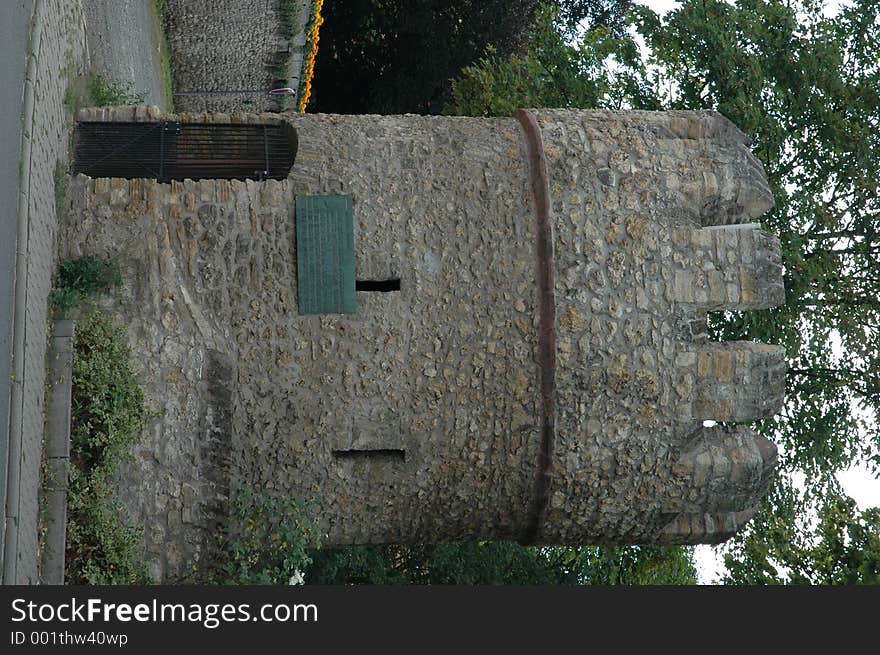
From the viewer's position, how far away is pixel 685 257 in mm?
8375

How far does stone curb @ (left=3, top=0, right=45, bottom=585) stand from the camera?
20.4ft

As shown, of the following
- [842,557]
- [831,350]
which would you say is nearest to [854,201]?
[831,350]

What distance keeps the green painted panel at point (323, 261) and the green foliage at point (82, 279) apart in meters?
1.26

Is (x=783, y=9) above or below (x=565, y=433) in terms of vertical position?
above

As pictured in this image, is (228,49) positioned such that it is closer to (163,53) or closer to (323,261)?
(163,53)

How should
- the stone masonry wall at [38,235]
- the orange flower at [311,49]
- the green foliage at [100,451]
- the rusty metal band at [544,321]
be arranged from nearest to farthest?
the stone masonry wall at [38,235]
the green foliage at [100,451]
the rusty metal band at [544,321]
the orange flower at [311,49]


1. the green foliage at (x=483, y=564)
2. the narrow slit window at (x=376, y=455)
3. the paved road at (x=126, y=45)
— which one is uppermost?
the paved road at (x=126, y=45)

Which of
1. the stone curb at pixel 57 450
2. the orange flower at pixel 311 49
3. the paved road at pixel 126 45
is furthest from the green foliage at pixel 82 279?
the orange flower at pixel 311 49

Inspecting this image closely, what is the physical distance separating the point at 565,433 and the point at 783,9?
7.52 metres

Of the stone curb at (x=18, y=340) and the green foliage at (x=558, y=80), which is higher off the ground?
the green foliage at (x=558, y=80)

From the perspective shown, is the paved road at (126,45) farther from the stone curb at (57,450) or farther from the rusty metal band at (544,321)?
the rusty metal band at (544,321)

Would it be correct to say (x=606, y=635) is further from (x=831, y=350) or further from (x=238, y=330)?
(x=831, y=350)

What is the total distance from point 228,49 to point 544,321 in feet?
33.0

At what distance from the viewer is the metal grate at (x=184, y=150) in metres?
8.41
